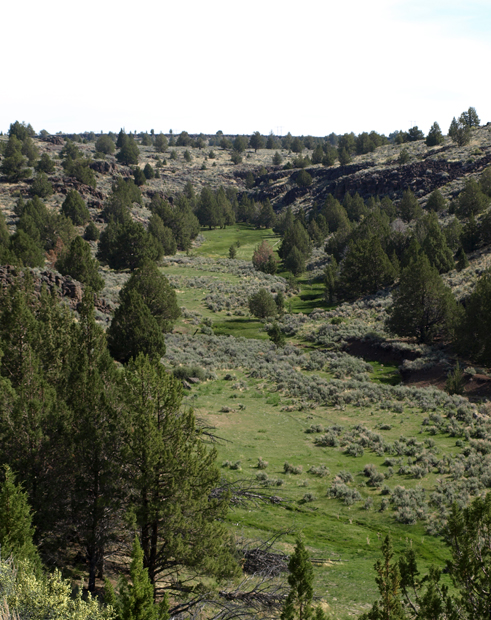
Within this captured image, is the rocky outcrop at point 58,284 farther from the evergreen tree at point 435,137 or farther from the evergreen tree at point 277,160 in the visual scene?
the evergreen tree at point 277,160

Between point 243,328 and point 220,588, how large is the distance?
4507cm

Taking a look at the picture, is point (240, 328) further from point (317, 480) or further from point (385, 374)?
point (317, 480)

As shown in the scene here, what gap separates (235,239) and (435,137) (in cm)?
6028

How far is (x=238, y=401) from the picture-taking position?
125 feet

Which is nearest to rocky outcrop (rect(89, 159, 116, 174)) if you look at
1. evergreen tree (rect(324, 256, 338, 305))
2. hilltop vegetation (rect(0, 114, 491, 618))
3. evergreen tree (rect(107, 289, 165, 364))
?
hilltop vegetation (rect(0, 114, 491, 618))

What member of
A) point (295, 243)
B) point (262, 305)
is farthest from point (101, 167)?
point (262, 305)

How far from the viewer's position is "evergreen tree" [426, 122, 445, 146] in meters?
132

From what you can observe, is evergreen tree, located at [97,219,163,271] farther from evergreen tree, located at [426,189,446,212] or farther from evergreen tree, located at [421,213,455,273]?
evergreen tree, located at [426,189,446,212]

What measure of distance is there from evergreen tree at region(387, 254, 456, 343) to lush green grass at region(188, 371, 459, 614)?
1538 centimetres

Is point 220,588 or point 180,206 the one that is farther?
point 180,206

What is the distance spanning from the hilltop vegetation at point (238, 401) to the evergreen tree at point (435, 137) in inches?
1162

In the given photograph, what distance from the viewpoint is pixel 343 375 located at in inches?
1797

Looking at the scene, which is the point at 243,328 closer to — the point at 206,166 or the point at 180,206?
the point at 180,206

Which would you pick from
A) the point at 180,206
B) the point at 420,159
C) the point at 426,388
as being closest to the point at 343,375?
the point at 426,388
